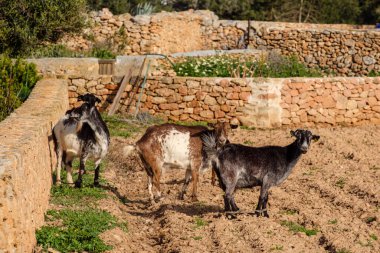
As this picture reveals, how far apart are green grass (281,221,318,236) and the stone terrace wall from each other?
18980mm

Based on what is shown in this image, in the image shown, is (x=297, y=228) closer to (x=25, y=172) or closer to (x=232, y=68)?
(x=25, y=172)

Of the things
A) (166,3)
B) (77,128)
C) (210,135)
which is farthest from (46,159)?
(166,3)

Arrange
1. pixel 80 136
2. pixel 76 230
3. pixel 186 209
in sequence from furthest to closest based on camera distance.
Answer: pixel 80 136 → pixel 186 209 → pixel 76 230

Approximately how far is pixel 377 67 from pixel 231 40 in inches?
262

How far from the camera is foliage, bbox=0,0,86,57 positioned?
68.2ft

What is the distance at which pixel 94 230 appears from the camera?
1009 centimetres

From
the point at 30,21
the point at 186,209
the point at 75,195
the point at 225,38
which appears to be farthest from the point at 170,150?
the point at 225,38

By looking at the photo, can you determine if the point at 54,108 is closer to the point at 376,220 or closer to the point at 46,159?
the point at 46,159

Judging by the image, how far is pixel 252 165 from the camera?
11.6 meters

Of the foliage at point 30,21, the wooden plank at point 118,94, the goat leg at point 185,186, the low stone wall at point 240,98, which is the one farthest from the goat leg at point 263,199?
the foliage at point 30,21

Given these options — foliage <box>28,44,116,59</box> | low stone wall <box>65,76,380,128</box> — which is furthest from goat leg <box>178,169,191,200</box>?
foliage <box>28,44,116,59</box>

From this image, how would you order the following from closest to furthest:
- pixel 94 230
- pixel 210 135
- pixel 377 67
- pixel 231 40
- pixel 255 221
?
pixel 94 230
pixel 255 221
pixel 210 135
pixel 377 67
pixel 231 40

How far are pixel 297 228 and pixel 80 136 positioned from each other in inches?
158

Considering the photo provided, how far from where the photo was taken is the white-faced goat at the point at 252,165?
11516mm
